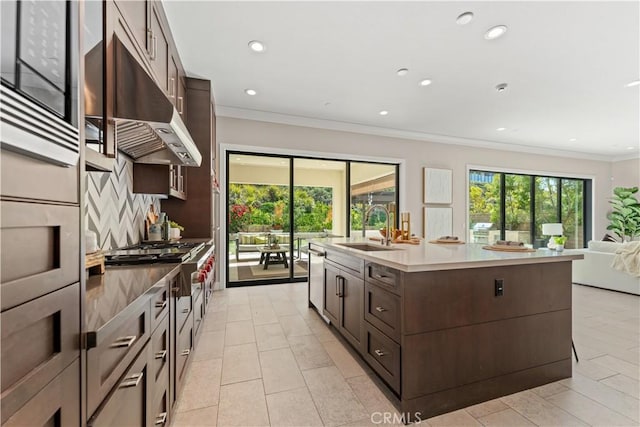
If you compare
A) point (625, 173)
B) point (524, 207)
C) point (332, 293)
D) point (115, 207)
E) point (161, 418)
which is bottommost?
point (161, 418)

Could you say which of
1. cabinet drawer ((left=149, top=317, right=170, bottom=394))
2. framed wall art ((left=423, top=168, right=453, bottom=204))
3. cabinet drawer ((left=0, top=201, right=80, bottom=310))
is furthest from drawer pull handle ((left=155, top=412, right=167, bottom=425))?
framed wall art ((left=423, top=168, right=453, bottom=204))

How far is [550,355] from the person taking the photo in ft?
6.38

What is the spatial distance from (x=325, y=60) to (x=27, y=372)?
10.7 ft

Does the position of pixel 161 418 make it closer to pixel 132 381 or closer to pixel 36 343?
pixel 132 381

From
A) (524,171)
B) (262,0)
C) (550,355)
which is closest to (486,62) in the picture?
(262,0)

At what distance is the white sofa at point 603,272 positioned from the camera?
4.08m

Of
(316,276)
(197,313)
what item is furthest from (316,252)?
(197,313)

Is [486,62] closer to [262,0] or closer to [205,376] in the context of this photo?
[262,0]

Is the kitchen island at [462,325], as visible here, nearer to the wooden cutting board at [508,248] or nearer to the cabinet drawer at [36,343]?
the wooden cutting board at [508,248]

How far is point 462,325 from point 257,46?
301 cm

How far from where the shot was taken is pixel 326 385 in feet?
6.37

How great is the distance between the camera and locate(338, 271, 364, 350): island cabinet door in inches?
85.3

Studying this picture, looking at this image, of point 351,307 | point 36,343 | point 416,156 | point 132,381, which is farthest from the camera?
point 416,156

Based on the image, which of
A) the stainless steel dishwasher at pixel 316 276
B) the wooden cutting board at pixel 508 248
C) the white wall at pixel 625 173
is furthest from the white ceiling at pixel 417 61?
the white wall at pixel 625 173
